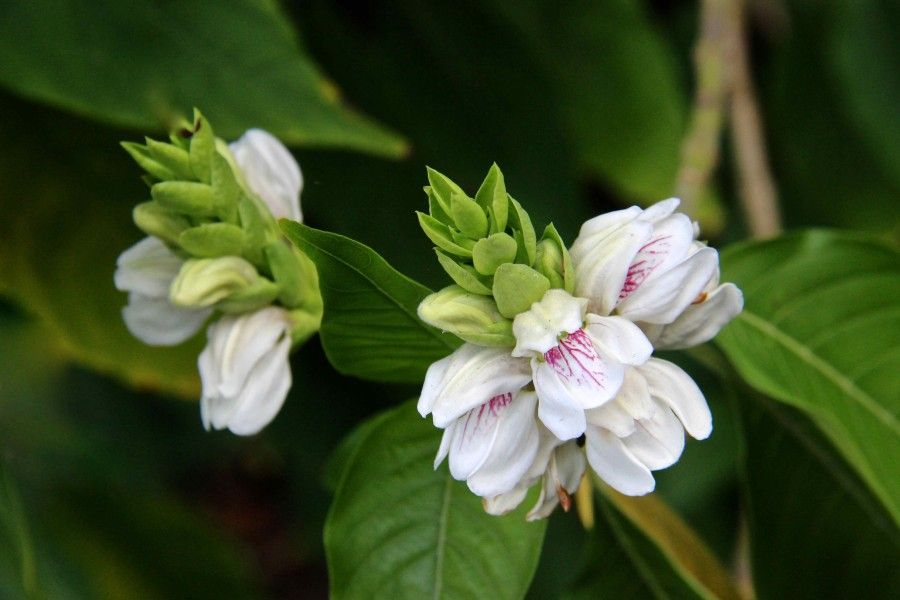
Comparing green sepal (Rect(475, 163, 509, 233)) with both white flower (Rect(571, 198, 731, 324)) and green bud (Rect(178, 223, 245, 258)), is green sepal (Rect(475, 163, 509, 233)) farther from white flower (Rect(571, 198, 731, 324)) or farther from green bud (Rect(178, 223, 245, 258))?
green bud (Rect(178, 223, 245, 258))

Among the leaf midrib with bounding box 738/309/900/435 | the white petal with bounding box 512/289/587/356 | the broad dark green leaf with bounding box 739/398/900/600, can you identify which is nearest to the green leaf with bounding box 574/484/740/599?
the broad dark green leaf with bounding box 739/398/900/600

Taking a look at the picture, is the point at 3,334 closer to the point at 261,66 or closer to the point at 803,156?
the point at 261,66

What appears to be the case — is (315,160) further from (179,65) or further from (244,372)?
(244,372)

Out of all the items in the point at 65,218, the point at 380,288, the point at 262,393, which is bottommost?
the point at 65,218

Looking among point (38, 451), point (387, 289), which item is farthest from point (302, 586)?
point (387, 289)

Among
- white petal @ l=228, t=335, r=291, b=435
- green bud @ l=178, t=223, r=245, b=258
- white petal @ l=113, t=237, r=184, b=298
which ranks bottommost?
white petal @ l=228, t=335, r=291, b=435

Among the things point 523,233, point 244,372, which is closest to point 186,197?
point 244,372
